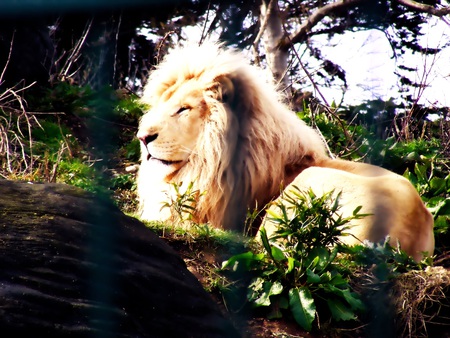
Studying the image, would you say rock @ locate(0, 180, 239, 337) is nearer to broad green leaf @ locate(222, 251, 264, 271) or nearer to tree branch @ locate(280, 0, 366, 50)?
broad green leaf @ locate(222, 251, 264, 271)

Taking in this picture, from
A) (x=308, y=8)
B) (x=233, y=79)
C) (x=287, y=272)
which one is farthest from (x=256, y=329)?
(x=308, y=8)

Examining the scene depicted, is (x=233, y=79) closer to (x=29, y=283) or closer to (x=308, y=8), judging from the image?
(x=29, y=283)

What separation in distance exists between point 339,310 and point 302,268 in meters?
0.27

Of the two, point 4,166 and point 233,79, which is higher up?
point 233,79

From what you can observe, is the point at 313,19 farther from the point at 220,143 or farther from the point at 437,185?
the point at 220,143

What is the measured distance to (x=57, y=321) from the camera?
2.50 metres

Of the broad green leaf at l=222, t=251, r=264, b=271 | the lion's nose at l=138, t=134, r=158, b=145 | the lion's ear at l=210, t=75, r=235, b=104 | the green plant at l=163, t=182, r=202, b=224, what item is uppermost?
the lion's ear at l=210, t=75, r=235, b=104

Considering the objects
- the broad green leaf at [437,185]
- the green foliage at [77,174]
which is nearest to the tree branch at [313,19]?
the broad green leaf at [437,185]

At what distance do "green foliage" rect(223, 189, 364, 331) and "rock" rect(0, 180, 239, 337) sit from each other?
472 mm

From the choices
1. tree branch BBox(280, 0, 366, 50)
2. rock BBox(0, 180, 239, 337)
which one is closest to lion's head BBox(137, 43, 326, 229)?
rock BBox(0, 180, 239, 337)

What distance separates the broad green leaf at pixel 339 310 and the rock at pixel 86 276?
65cm

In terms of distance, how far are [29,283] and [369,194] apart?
7.63 ft

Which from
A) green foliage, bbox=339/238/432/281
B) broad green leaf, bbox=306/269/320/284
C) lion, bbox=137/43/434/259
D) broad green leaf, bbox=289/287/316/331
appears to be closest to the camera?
broad green leaf, bbox=289/287/316/331

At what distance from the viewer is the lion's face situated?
492cm
